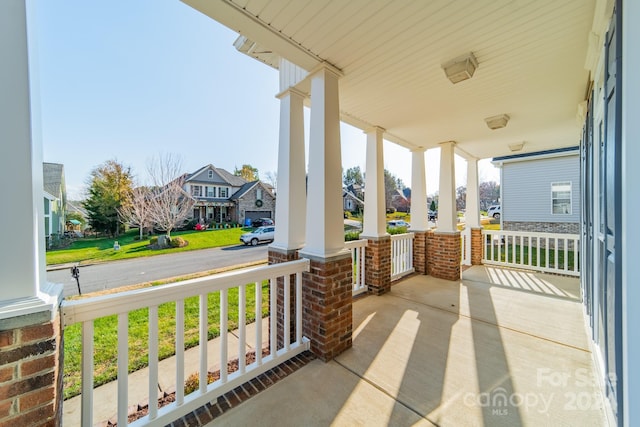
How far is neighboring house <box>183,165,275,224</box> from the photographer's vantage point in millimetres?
23469

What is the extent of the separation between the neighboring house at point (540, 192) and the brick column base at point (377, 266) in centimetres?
762

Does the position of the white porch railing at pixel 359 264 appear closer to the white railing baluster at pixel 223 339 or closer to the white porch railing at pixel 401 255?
the white porch railing at pixel 401 255

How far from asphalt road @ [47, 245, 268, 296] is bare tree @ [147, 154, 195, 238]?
4276 millimetres

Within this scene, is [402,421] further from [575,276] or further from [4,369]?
[575,276]

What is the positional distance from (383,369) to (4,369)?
8.43 feet

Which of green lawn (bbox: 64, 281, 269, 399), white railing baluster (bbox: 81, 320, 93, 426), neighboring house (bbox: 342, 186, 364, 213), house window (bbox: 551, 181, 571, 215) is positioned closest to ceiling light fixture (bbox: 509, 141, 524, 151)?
house window (bbox: 551, 181, 571, 215)

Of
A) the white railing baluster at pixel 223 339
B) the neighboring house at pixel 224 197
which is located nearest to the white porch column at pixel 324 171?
the white railing baluster at pixel 223 339

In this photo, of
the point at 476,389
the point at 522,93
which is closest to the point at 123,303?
the point at 476,389

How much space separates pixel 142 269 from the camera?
10047 mm

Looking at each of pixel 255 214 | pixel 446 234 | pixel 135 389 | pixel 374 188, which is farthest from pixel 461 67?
pixel 255 214

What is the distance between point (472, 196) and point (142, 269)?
12.8m

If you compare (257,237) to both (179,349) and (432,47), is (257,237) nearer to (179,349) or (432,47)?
(179,349)

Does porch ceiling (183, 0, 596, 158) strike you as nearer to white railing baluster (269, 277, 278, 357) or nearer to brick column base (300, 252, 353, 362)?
brick column base (300, 252, 353, 362)

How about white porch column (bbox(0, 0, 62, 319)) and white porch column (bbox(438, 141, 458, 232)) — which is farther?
white porch column (bbox(438, 141, 458, 232))
